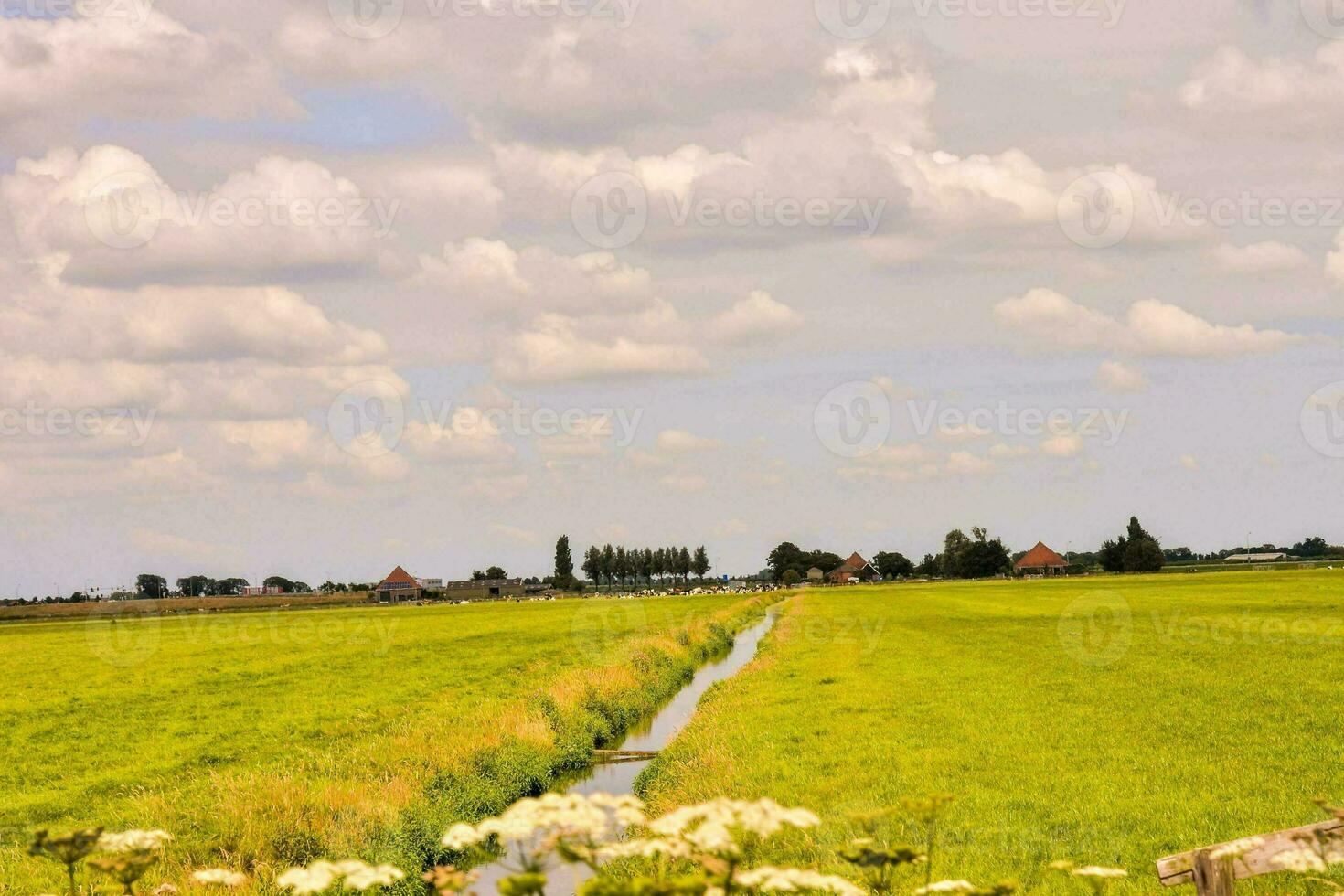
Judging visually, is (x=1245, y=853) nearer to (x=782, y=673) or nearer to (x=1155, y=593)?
(x=782, y=673)

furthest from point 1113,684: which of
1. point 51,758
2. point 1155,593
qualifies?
point 1155,593

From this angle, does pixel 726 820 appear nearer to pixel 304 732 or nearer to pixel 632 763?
pixel 632 763

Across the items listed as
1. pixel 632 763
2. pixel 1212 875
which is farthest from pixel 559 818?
pixel 632 763

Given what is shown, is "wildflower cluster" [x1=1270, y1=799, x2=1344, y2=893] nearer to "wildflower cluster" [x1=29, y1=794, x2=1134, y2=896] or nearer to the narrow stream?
"wildflower cluster" [x1=29, y1=794, x2=1134, y2=896]

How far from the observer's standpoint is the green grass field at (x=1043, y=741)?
1522cm

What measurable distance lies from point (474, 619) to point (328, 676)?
51.9 meters

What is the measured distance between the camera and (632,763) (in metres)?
28.5

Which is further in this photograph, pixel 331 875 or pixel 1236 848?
pixel 1236 848

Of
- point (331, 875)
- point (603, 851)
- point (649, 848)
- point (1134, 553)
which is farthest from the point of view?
point (1134, 553)

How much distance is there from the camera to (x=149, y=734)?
108ft

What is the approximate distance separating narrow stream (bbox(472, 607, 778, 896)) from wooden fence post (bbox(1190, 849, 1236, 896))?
18.8ft

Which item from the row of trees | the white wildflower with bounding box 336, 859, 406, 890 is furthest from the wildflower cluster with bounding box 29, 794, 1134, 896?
the row of trees

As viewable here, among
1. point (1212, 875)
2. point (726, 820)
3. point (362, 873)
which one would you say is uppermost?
point (726, 820)

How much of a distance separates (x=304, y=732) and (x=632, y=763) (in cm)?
1004
